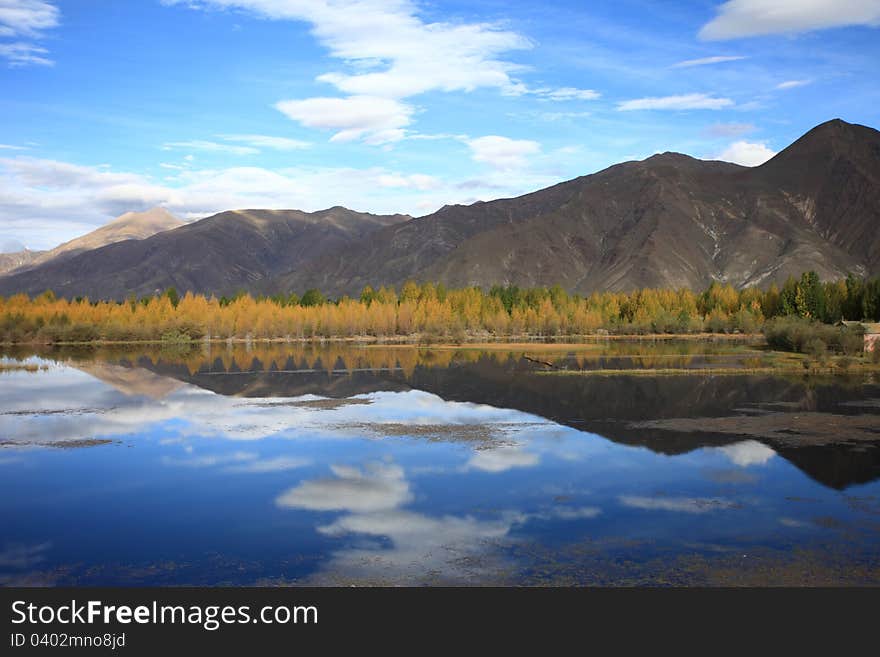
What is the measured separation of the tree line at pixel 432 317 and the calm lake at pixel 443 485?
3248 inches

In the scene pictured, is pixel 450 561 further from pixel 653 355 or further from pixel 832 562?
pixel 653 355

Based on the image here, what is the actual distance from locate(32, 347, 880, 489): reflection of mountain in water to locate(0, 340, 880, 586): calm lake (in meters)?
0.28

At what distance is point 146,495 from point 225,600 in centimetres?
1112

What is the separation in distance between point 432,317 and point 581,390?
93398mm

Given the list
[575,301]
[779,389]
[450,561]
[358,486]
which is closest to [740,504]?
[450,561]

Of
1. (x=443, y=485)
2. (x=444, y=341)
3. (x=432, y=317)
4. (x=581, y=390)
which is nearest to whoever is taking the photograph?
(x=443, y=485)

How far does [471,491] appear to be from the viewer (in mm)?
26484

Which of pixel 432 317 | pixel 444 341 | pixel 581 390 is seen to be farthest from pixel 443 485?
pixel 432 317

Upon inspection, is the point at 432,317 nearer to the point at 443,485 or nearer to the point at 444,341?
the point at 444,341

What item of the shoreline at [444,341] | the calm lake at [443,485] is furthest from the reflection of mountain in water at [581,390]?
the shoreline at [444,341]

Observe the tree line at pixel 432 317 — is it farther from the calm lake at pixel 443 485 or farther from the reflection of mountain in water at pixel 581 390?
the calm lake at pixel 443 485

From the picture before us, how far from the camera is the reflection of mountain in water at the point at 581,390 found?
34031 mm

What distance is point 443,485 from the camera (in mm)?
27281

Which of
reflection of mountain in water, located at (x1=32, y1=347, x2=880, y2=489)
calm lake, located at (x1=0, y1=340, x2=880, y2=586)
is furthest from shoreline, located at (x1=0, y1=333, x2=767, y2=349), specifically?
calm lake, located at (x1=0, y1=340, x2=880, y2=586)
